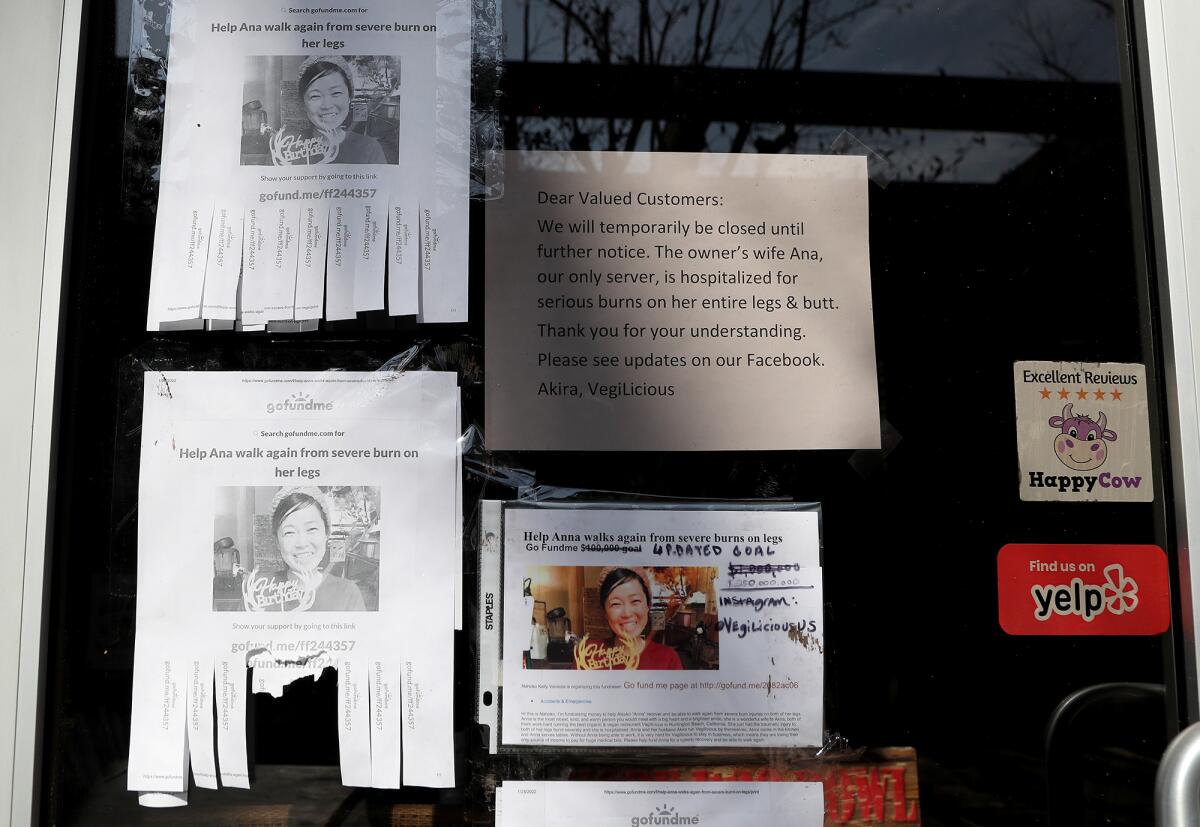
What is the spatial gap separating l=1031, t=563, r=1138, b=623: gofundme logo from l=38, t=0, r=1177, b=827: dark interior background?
4 cm

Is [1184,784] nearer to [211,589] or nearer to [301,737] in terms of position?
[301,737]

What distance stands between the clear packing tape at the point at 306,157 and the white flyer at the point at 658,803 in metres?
0.58

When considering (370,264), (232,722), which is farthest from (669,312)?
(232,722)

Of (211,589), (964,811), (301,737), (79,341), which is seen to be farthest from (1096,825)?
(79,341)

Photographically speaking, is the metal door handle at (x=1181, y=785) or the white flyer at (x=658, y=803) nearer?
the metal door handle at (x=1181, y=785)

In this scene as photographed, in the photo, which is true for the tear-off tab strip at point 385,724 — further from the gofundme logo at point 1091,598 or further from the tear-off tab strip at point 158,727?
the gofundme logo at point 1091,598

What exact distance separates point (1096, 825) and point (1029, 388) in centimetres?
54

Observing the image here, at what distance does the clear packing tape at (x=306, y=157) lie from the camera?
1.03 metres

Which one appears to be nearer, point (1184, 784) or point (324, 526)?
point (1184, 784)

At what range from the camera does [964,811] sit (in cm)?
103

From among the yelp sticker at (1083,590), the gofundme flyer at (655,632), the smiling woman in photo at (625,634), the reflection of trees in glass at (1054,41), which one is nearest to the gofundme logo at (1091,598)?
the yelp sticker at (1083,590)

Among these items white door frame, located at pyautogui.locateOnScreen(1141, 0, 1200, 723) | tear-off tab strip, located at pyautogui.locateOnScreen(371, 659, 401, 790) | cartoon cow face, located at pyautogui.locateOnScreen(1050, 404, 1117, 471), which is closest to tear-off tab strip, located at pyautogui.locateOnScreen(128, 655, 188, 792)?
tear-off tab strip, located at pyautogui.locateOnScreen(371, 659, 401, 790)

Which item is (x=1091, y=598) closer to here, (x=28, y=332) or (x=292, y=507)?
(x=292, y=507)

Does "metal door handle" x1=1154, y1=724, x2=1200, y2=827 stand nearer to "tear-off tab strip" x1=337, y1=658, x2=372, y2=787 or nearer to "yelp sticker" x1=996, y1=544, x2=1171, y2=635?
"yelp sticker" x1=996, y1=544, x2=1171, y2=635
